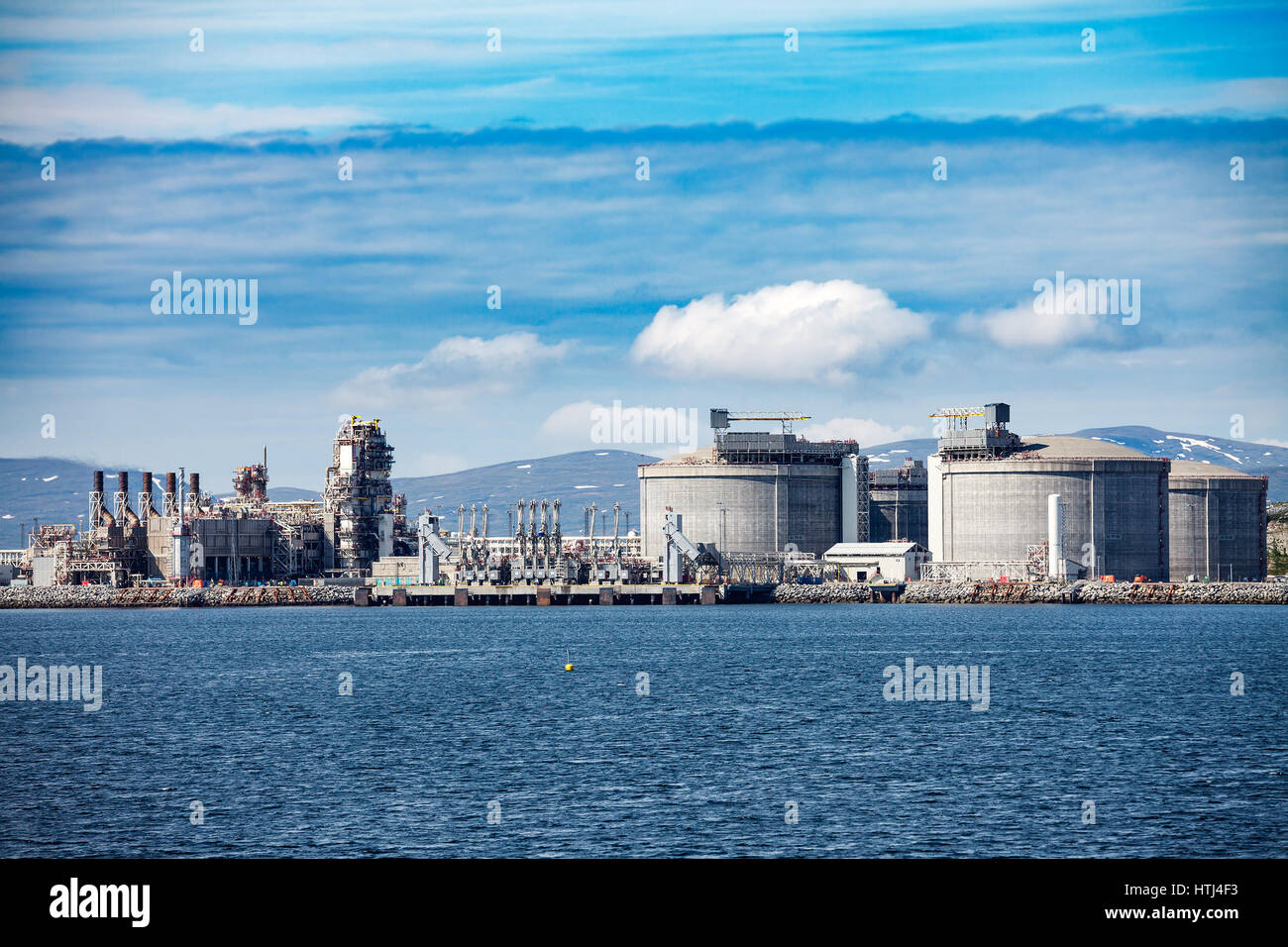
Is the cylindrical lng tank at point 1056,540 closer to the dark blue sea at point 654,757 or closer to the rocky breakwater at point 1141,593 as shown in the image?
the rocky breakwater at point 1141,593

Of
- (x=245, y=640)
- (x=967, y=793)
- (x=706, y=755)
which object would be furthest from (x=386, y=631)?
(x=967, y=793)

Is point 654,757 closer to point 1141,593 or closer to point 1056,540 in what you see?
point 1056,540

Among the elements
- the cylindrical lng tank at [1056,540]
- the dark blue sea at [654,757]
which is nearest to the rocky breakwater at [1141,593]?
the cylindrical lng tank at [1056,540]

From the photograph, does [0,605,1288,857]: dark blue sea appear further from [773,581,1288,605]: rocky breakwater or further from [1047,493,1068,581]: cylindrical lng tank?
[1047,493,1068,581]: cylindrical lng tank

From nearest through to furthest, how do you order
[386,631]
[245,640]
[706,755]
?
[706,755] < [245,640] < [386,631]

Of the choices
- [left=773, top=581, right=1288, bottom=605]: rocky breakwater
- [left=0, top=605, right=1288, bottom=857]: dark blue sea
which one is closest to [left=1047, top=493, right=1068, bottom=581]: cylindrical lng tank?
[left=773, top=581, right=1288, bottom=605]: rocky breakwater

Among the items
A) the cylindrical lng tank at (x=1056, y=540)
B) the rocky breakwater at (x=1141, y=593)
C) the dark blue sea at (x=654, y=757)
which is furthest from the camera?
the cylindrical lng tank at (x=1056, y=540)

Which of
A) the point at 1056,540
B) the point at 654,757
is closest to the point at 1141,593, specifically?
the point at 1056,540
